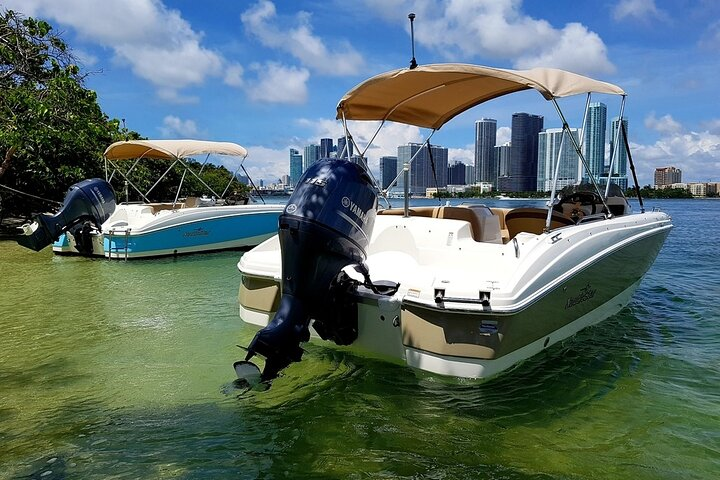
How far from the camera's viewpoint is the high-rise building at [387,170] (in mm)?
6776

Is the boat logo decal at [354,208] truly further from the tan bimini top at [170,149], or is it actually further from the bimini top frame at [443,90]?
the tan bimini top at [170,149]

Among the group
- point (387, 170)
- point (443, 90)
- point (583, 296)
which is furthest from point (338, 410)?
point (443, 90)

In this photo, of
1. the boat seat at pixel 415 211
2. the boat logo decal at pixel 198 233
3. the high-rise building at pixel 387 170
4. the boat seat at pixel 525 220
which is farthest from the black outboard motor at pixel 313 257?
the boat logo decal at pixel 198 233

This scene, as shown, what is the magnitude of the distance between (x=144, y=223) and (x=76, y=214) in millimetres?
1448

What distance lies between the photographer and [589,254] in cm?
468

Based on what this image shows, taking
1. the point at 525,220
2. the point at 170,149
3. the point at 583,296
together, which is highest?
the point at 170,149

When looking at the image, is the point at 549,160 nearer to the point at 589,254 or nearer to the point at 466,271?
the point at 589,254

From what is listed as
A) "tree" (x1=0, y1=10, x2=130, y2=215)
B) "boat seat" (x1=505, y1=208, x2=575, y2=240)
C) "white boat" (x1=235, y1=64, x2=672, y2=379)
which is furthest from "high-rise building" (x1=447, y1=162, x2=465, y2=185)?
"tree" (x1=0, y1=10, x2=130, y2=215)

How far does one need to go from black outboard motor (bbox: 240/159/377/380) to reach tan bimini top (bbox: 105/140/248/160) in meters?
9.27

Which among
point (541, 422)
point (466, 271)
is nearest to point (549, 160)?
point (466, 271)

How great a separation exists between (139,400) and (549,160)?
15.4ft

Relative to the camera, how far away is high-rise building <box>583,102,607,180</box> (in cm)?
561

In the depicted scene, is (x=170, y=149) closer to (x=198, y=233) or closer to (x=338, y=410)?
(x=198, y=233)

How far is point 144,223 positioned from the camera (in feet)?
38.2
